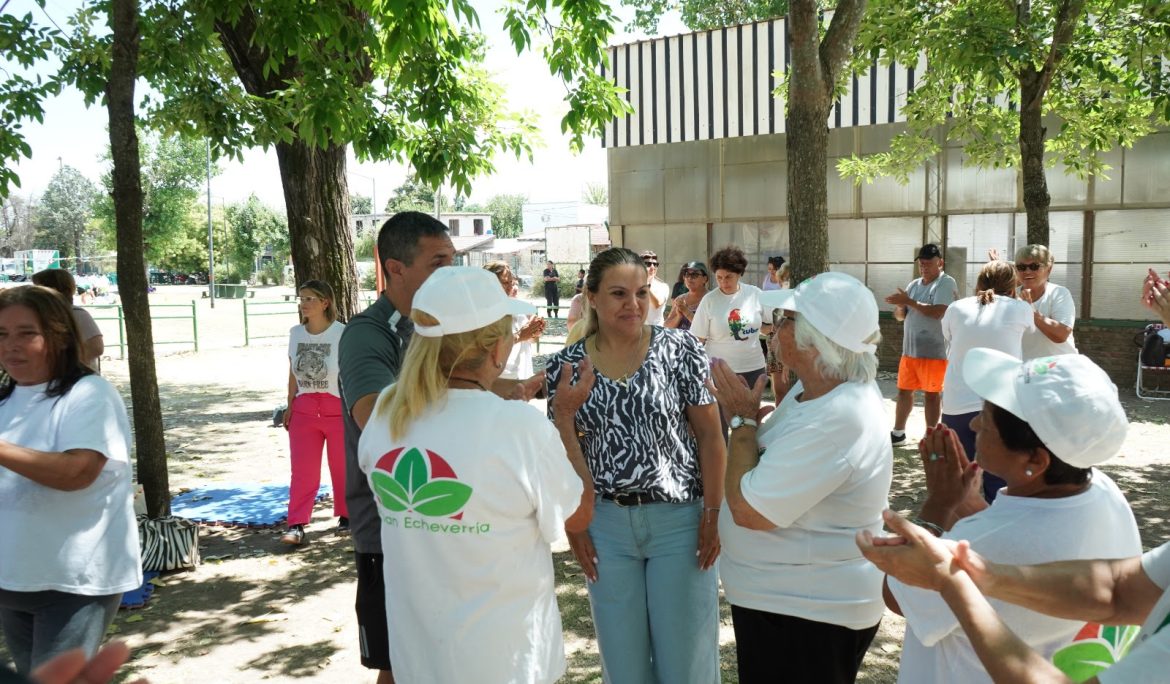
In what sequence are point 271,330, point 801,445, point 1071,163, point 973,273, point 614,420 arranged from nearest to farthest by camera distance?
point 801,445 → point 614,420 → point 1071,163 → point 973,273 → point 271,330

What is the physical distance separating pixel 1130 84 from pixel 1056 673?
8.94 meters

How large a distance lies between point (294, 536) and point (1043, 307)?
5847mm

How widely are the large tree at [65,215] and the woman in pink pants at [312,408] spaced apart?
270 feet

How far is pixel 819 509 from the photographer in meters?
2.59

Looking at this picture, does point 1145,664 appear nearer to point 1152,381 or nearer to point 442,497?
point 442,497

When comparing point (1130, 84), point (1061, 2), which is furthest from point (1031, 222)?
point (1061, 2)

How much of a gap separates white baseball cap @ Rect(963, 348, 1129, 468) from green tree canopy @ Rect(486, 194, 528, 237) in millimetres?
118004

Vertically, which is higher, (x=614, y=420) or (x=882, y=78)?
(x=882, y=78)

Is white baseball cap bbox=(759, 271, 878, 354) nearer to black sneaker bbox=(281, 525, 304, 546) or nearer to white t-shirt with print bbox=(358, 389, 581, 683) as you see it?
white t-shirt with print bbox=(358, 389, 581, 683)

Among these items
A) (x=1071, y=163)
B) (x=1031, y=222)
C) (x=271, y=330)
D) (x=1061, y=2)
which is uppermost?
(x=1061, y=2)

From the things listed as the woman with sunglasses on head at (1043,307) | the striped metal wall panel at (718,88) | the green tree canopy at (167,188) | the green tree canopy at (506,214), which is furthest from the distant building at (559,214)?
the woman with sunglasses on head at (1043,307)

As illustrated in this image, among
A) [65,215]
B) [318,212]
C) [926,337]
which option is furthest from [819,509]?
[65,215]

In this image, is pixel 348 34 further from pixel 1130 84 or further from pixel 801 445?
pixel 1130 84

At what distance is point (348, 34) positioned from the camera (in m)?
5.92
